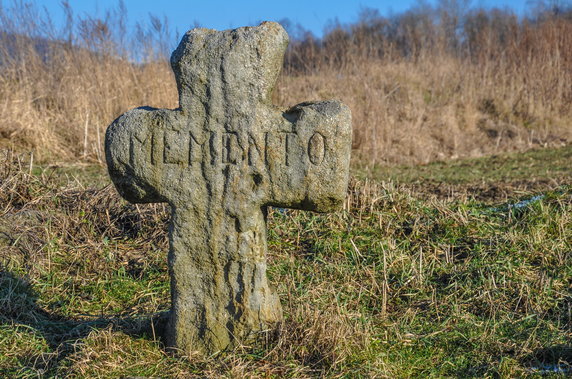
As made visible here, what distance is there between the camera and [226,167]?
10.4 feet

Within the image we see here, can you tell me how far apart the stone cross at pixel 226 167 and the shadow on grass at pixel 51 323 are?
303 mm

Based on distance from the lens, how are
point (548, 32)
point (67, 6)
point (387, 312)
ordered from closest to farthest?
1. point (387, 312)
2. point (67, 6)
3. point (548, 32)

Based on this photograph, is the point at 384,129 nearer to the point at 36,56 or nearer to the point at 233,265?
the point at 36,56

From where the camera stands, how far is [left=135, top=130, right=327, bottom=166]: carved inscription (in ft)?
10.2

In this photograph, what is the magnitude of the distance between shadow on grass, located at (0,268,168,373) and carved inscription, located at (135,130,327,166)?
93 cm

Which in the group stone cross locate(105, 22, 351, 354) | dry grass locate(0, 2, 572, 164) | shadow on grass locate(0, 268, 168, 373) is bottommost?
shadow on grass locate(0, 268, 168, 373)


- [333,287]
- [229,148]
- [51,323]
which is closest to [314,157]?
[229,148]

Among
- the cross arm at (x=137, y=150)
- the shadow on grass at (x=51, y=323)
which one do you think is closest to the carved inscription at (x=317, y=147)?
the cross arm at (x=137, y=150)

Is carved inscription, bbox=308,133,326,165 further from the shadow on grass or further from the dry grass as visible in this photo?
the dry grass

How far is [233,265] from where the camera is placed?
10.6 feet

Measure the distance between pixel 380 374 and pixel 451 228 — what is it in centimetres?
223

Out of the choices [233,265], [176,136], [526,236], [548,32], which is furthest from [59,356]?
[548,32]

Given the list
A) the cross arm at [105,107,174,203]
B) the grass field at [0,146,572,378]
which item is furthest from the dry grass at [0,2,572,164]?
the cross arm at [105,107,174,203]

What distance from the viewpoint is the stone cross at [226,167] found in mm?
3090
